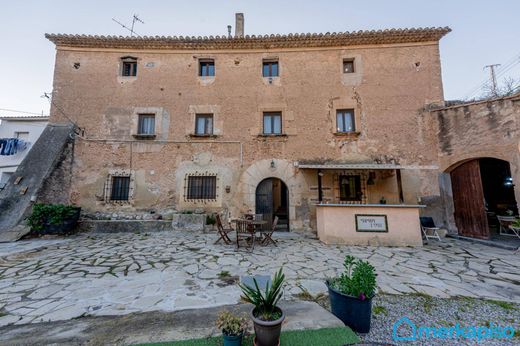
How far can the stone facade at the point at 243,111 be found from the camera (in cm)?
860

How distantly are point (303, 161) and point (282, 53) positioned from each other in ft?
16.1

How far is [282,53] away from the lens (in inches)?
372

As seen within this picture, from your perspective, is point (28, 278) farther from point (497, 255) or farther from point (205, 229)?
point (497, 255)

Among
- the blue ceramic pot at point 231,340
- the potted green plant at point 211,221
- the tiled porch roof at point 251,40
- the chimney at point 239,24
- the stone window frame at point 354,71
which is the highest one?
the chimney at point 239,24

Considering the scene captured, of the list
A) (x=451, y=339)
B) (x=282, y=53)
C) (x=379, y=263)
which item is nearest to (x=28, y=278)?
(x=451, y=339)

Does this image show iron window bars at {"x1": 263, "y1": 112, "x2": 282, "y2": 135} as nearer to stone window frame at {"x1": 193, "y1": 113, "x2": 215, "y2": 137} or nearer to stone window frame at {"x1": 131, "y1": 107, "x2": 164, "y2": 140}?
stone window frame at {"x1": 193, "y1": 113, "x2": 215, "y2": 137}

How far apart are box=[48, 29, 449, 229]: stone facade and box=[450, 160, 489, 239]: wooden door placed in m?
0.80

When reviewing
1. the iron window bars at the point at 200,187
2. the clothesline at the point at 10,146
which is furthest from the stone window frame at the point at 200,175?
the clothesline at the point at 10,146

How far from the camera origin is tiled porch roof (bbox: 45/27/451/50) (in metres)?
8.88

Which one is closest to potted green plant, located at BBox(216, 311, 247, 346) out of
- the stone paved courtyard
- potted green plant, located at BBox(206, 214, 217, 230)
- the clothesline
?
the stone paved courtyard

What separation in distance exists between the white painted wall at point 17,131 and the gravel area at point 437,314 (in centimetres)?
1719

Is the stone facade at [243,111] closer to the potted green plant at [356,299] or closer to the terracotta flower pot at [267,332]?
the potted green plant at [356,299]

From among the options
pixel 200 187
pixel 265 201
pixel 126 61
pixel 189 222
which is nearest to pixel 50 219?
pixel 189 222

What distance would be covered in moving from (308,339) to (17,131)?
59.7ft
